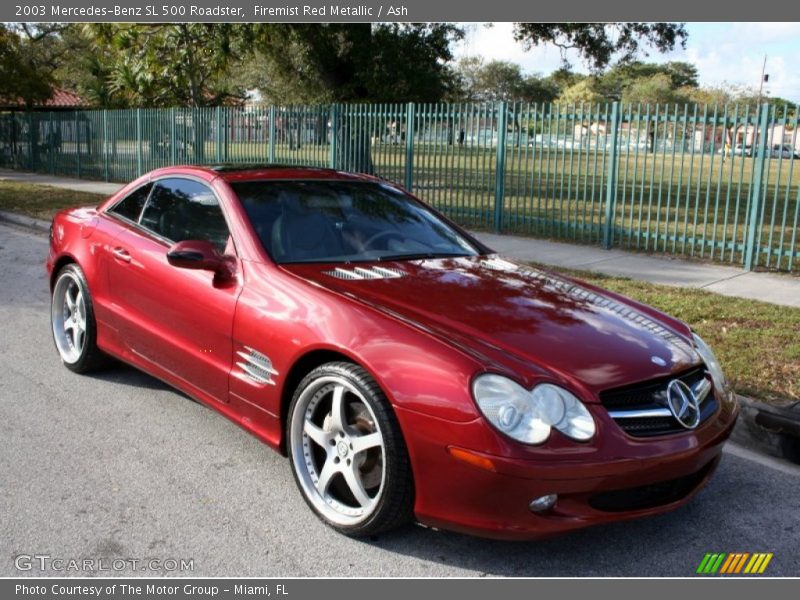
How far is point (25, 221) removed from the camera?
1441 cm

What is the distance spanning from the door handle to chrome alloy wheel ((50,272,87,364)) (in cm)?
59

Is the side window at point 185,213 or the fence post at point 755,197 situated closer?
the side window at point 185,213

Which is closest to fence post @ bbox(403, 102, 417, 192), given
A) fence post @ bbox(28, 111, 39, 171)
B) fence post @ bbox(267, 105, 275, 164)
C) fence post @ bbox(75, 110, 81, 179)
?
fence post @ bbox(267, 105, 275, 164)

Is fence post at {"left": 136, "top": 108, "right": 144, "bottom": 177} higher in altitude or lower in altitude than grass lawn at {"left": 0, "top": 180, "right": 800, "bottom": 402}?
higher

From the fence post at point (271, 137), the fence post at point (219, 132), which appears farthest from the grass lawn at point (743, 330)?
the fence post at point (219, 132)

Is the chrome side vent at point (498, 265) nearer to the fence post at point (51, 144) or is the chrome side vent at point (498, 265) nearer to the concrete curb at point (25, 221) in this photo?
the concrete curb at point (25, 221)

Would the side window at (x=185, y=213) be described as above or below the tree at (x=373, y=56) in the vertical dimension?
below

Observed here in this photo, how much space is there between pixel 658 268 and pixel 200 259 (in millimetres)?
7347

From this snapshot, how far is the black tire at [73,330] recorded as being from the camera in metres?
5.41

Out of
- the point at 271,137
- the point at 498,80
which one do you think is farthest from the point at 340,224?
the point at 498,80

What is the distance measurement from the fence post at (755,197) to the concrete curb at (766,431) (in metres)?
5.73

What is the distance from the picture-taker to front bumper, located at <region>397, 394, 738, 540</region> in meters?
3.03

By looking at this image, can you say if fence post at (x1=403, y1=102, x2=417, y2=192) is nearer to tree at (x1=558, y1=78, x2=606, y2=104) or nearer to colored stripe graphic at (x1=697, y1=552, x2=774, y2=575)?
colored stripe graphic at (x1=697, y1=552, x2=774, y2=575)
